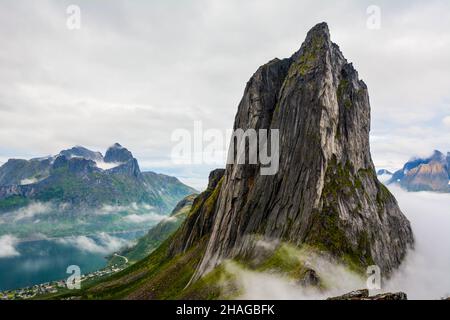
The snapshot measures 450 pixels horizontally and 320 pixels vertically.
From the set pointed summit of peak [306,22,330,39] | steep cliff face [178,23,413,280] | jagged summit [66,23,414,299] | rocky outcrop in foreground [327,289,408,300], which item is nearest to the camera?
rocky outcrop in foreground [327,289,408,300]

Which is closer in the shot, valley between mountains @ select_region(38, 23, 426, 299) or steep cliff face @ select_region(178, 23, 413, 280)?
valley between mountains @ select_region(38, 23, 426, 299)

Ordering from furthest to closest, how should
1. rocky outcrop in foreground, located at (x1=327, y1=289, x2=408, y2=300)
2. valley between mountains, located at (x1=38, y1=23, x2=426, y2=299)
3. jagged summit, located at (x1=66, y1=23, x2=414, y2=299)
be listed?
jagged summit, located at (x1=66, y1=23, x2=414, y2=299)
valley between mountains, located at (x1=38, y1=23, x2=426, y2=299)
rocky outcrop in foreground, located at (x1=327, y1=289, x2=408, y2=300)

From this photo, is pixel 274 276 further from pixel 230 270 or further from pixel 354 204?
pixel 354 204

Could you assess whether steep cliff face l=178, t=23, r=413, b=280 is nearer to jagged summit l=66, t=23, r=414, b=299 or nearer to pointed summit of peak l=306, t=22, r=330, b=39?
jagged summit l=66, t=23, r=414, b=299

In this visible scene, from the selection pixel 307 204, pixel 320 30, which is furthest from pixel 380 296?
pixel 320 30

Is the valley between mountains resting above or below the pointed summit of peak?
below

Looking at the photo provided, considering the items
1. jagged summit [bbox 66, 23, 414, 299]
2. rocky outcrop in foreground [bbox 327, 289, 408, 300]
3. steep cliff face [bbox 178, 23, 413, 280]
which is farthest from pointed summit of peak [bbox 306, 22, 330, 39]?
→ rocky outcrop in foreground [bbox 327, 289, 408, 300]

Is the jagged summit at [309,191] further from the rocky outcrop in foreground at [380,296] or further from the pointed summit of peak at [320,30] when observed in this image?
the rocky outcrop in foreground at [380,296]
